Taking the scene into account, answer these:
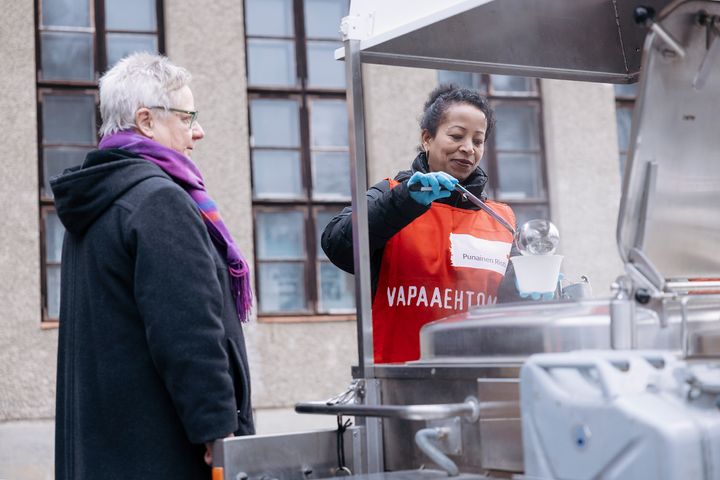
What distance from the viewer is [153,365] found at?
86.4 inches

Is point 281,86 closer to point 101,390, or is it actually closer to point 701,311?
point 101,390

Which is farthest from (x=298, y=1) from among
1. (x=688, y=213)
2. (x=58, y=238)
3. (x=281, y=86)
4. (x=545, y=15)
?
(x=688, y=213)

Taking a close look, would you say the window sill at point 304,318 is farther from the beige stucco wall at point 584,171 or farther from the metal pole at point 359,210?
the metal pole at point 359,210

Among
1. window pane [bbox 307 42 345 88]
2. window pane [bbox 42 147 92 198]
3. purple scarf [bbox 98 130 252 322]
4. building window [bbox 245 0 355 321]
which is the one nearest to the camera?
purple scarf [bbox 98 130 252 322]

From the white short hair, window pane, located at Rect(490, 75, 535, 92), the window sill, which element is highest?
window pane, located at Rect(490, 75, 535, 92)

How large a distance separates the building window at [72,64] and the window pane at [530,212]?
9.58 feet

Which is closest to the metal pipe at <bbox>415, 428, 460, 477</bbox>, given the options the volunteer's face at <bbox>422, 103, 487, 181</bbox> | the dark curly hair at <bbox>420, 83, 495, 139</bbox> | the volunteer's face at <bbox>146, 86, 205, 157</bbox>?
the volunteer's face at <bbox>146, 86, 205, 157</bbox>

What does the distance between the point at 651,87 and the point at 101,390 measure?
1227mm

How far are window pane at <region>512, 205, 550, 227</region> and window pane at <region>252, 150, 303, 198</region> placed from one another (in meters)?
1.69

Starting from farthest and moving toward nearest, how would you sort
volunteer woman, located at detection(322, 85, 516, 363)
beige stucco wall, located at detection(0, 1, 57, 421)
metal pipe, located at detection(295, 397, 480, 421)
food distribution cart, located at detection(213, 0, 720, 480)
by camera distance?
beige stucco wall, located at detection(0, 1, 57, 421), volunteer woman, located at detection(322, 85, 516, 363), metal pipe, located at detection(295, 397, 480, 421), food distribution cart, located at detection(213, 0, 720, 480)

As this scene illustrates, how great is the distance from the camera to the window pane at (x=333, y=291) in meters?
7.71

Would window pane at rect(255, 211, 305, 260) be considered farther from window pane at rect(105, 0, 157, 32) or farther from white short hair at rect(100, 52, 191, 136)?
white short hair at rect(100, 52, 191, 136)

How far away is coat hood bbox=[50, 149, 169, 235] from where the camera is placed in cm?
226

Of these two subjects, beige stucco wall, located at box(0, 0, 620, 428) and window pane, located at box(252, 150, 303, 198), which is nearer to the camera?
beige stucco wall, located at box(0, 0, 620, 428)
